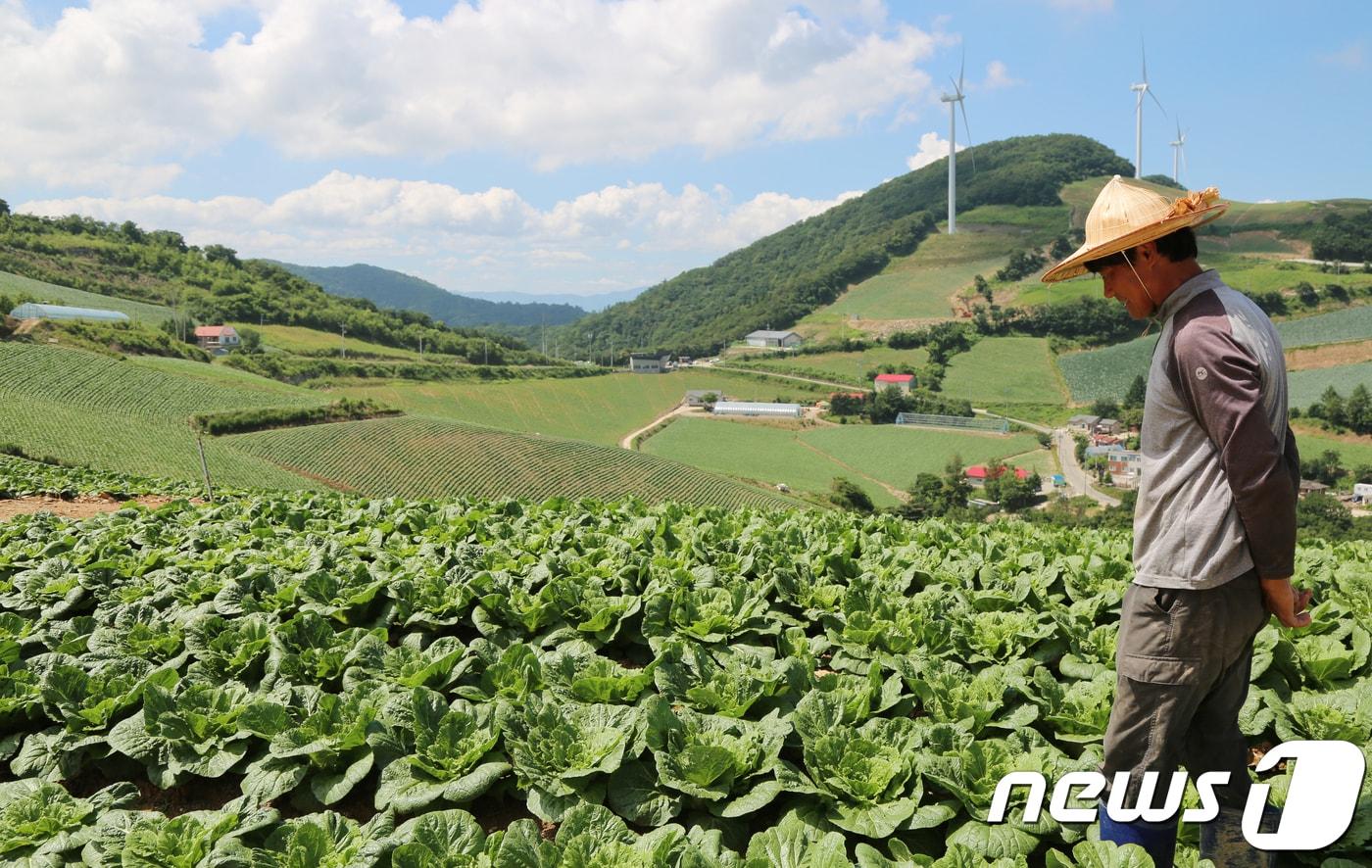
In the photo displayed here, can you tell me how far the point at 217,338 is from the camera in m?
120

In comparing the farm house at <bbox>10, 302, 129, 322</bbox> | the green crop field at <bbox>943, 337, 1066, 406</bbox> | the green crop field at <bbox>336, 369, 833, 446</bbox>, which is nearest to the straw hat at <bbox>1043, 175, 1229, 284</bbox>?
the green crop field at <bbox>336, 369, 833, 446</bbox>

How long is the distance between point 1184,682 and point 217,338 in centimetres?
13799

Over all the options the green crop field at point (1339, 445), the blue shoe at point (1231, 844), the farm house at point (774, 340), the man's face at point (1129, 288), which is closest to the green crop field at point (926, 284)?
the farm house at point (774, 340)

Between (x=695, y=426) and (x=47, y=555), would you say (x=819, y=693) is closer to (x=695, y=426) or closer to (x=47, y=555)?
(x=47, y=555)

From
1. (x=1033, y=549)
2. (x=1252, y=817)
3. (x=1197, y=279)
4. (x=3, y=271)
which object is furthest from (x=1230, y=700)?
(x=3, y=271)

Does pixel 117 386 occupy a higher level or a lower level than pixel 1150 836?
higher

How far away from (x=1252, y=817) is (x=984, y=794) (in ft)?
3.50

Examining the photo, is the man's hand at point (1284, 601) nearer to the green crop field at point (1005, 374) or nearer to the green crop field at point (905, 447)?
the green crop field at point (905, 447)

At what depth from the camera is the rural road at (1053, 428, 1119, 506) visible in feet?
280

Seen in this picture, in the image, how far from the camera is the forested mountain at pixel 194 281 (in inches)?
5581

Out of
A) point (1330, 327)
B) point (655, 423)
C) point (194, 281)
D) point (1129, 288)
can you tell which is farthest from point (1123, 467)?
point (194, 281)

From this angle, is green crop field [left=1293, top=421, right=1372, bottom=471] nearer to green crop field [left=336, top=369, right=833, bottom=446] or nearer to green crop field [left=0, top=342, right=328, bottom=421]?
green crop field [left=336, top=369, right=833, bottom=446]

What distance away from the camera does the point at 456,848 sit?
357cm

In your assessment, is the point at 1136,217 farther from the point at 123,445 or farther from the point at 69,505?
the point at 123,445
